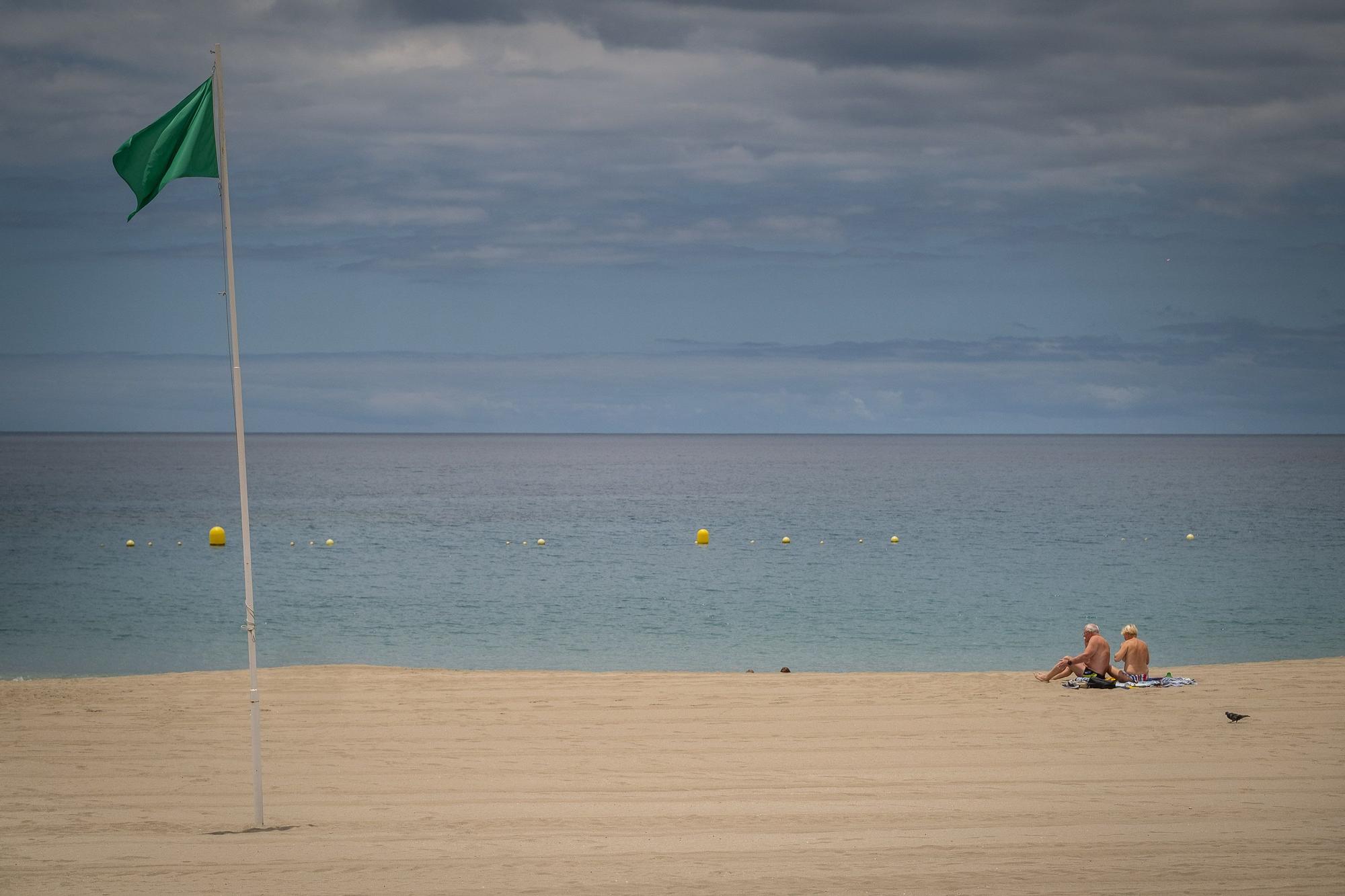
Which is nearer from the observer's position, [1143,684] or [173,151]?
[173,151]

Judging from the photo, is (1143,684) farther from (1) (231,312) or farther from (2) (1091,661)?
(1) (231,312)

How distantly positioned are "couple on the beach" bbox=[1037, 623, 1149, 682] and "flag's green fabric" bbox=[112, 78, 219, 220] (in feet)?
45.1

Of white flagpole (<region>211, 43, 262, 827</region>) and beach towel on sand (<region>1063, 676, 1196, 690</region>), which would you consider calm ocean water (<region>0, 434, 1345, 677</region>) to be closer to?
beach towel on sand (<region>1063, 676, 1196, 690</region>)

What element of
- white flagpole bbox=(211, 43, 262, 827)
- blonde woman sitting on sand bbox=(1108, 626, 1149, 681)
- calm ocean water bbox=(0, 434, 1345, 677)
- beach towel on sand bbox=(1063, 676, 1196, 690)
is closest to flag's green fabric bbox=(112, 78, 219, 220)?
white flagpole bbox=(211, 43, 262, 827)

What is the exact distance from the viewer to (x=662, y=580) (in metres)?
37.7

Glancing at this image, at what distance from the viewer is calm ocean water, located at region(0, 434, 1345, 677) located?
981 inches

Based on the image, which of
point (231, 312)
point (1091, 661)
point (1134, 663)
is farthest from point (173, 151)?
point (1134, 663)

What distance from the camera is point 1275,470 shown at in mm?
136875

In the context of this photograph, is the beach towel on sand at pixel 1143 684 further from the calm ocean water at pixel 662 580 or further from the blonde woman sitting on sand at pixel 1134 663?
the calm ocean water at pixel 662 580

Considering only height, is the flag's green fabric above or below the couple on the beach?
above

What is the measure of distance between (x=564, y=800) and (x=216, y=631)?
61.8 feet

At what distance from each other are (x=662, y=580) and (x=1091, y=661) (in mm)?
21491

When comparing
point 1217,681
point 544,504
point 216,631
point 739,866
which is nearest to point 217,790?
point 739,866

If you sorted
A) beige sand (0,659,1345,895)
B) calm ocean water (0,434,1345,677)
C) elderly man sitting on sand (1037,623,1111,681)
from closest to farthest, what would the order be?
beige sand (0,659,1345,895), elderly man sitting on sand (1037,623,1111,681), calm ocean water (0,434,1345,677)
